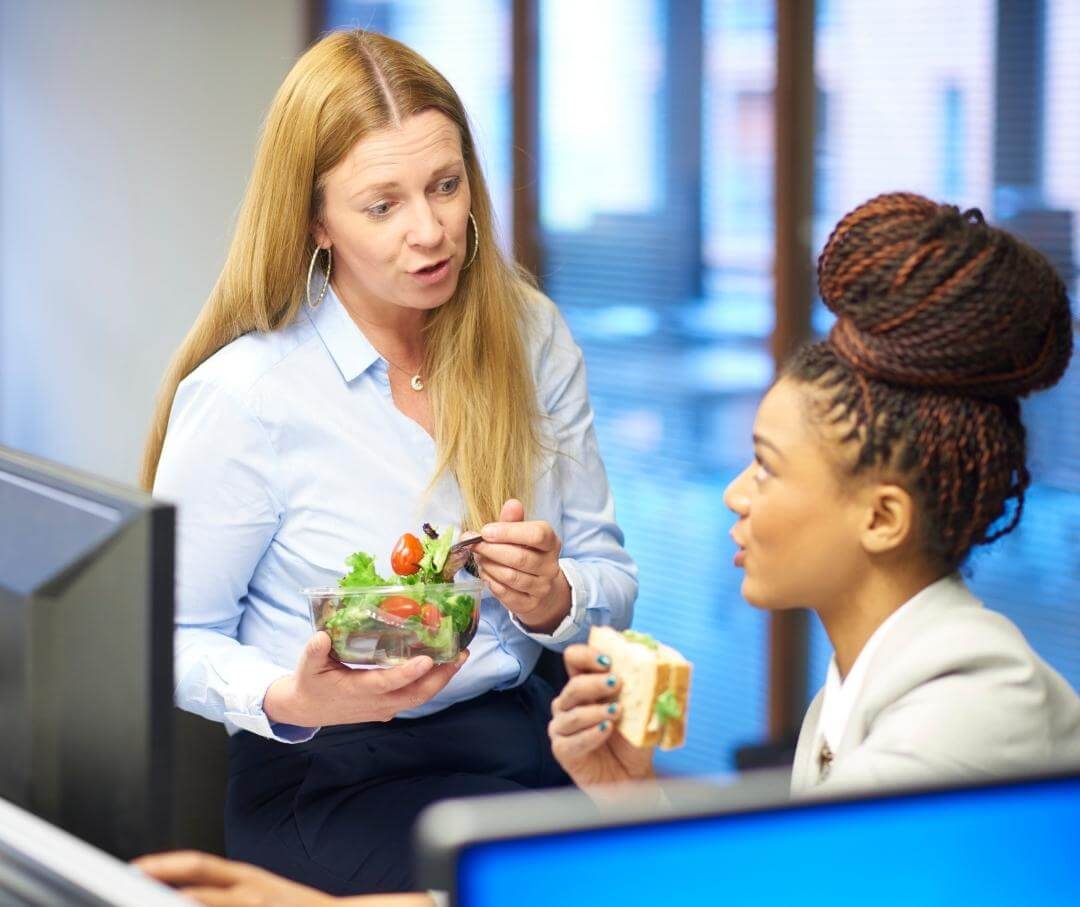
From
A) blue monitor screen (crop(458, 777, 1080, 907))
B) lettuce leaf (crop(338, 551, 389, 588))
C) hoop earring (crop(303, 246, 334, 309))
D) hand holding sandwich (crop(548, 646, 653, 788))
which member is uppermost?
hoop earring (crop(303, 246, 334, 309))

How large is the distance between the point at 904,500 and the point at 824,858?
0.58 meters

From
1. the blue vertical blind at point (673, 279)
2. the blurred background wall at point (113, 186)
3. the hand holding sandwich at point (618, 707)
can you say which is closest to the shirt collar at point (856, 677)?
the hand holding sandwich at point (618, 707)

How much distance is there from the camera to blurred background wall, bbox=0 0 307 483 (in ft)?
17.3

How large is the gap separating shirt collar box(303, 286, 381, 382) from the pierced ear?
0.88m

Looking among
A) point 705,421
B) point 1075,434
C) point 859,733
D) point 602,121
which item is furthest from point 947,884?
point 602,121

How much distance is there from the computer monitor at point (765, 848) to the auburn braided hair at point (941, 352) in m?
0.50

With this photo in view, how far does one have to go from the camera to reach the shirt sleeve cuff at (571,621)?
6.79 ft

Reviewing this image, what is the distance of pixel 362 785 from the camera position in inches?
79.5

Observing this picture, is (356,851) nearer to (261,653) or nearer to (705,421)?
(261,653)

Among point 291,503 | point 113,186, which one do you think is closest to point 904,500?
point 291,503

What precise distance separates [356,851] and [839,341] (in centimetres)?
95

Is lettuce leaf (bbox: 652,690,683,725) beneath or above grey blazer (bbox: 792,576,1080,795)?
beneath

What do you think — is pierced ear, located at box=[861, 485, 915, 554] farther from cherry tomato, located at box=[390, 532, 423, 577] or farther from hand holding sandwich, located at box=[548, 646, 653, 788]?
cherry tomato, located at box=[390, 532, 423, 577]

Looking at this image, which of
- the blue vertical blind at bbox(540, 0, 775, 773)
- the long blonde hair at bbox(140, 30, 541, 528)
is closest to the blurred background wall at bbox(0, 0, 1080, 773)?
the blue vertical blind at bbox(540, 0, 775, 773)
